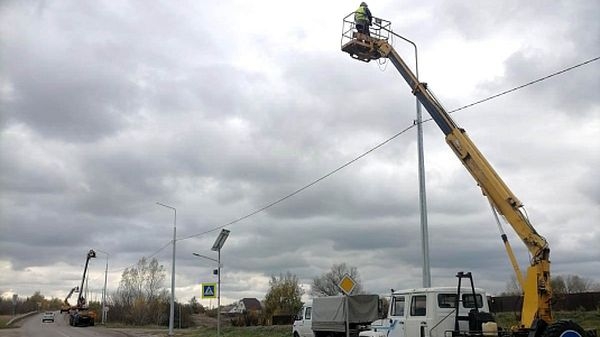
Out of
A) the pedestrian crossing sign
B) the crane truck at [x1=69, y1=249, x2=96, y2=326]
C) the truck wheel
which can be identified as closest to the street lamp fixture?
the pedestrian crossing sign

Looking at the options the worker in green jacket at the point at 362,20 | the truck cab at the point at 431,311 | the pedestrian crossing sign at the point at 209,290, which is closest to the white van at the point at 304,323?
the pedestrian crossing sign at the point at 209,290

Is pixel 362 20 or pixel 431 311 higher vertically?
pixel 362 20

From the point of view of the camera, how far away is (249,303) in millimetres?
121000

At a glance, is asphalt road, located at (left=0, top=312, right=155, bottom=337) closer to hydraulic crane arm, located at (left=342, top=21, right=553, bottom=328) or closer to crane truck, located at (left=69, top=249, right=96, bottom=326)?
crane truck, located at (left=69, top=249, right=96, bottom=326)

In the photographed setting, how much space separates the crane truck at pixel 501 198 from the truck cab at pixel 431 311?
1389 mm

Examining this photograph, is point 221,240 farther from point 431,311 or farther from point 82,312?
point 82,312

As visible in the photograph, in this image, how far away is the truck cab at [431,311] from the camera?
15047 millimetres

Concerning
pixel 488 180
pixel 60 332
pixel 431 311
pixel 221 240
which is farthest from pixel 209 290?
pixel 60 332

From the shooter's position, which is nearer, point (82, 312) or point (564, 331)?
point (564, 331)

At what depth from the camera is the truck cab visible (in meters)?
15.0

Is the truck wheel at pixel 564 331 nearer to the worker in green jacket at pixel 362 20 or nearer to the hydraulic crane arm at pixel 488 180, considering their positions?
the hydraulic crane arm at pixel 488 180

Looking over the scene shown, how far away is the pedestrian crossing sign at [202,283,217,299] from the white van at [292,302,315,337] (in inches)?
174

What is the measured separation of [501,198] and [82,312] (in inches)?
2449

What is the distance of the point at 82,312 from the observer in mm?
67625
